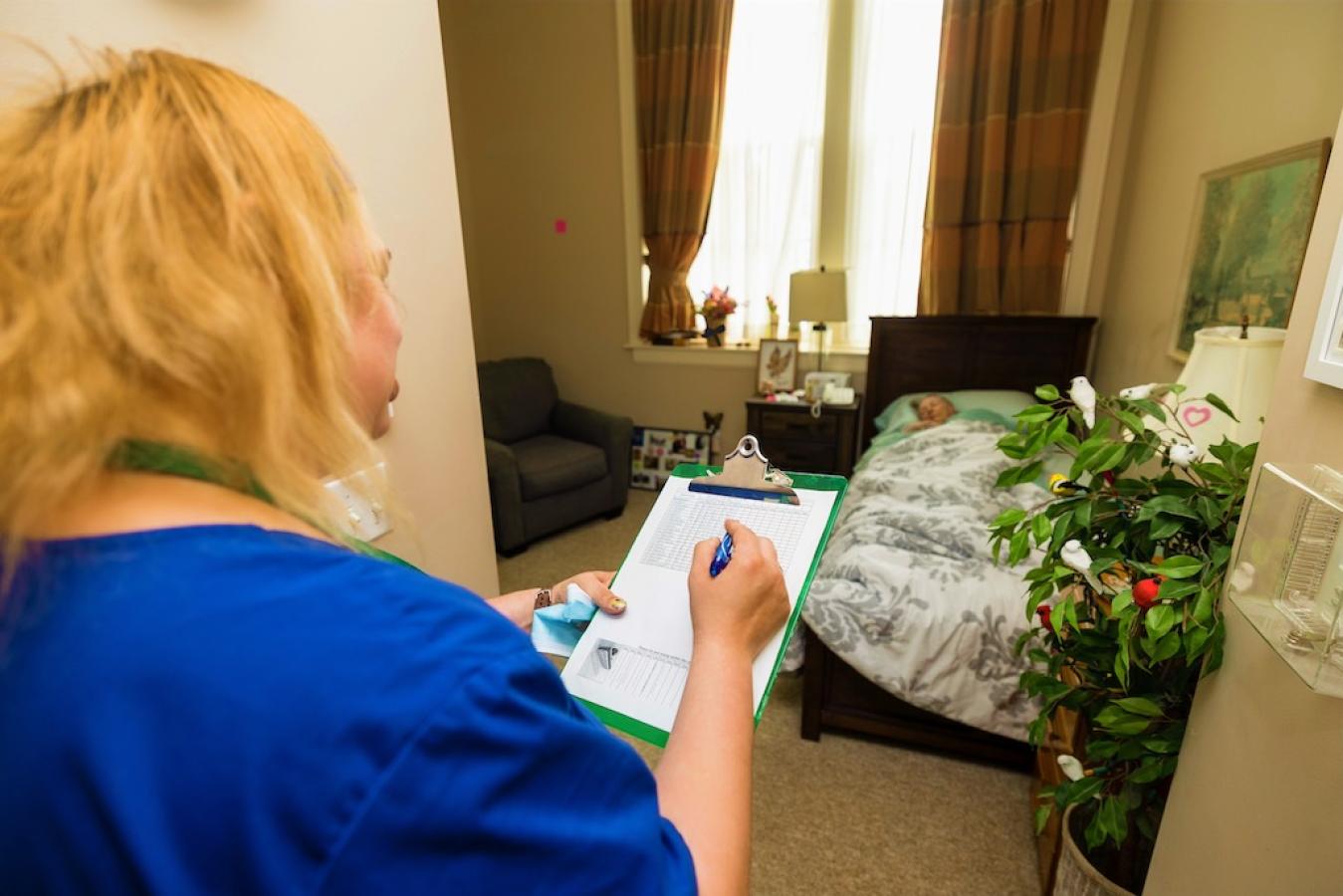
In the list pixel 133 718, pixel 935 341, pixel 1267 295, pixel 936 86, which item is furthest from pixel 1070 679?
pixel 936 86

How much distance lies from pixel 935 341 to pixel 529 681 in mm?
3271

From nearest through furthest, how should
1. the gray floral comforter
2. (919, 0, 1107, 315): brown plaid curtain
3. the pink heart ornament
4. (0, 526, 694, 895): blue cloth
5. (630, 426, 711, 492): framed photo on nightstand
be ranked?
(0, 526, 694, 895): blue cloth → the pink heart ornament → the gray floral comforter → (919, 0, 1107, 315): brown plaid curtain → (630, 426, 711, 492): framed photo on nightstand

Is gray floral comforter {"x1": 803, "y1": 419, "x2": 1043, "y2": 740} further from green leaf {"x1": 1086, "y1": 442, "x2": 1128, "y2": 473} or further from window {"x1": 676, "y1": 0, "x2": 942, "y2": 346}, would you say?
window {"x1": 676, "y1": 0, "x2": 942, "y2": 346}

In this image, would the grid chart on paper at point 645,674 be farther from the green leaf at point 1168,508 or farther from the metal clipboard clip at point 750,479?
the green leaf at point 1168,508

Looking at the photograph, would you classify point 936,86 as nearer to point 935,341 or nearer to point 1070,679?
point 935,341

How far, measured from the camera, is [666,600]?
803 millimetres

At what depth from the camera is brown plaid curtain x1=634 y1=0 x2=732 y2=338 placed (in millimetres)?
3320

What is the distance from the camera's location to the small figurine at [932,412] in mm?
2924

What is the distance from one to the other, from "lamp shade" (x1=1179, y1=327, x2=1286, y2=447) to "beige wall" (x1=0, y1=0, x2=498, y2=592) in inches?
55.9

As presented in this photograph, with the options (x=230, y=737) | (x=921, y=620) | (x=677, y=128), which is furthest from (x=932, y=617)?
(x=677, y=128)

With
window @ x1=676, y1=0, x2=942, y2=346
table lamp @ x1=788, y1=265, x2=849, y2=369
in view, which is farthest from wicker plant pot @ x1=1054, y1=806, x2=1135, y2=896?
window @ x1=676, y1=0, x2=942, y2=346

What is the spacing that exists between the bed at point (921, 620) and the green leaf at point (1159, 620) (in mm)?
859

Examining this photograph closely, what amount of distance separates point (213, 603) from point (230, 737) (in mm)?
61

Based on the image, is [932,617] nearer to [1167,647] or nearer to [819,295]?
[1167,647]
